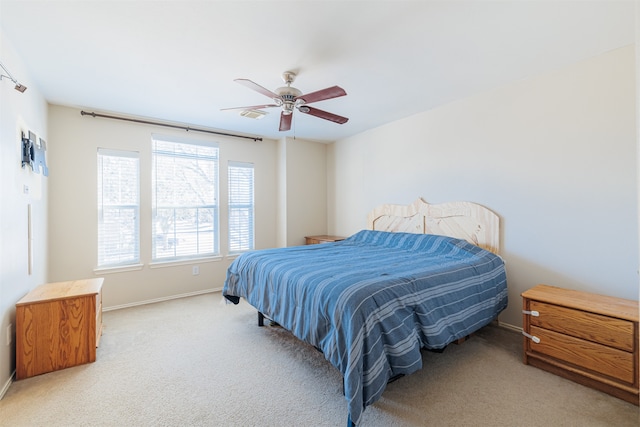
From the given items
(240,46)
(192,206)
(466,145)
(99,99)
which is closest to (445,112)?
(466,145)

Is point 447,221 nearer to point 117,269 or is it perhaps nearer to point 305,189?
point 305,189

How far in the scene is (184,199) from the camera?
4.19 metres

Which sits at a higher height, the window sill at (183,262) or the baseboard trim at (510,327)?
the window sill at (183,262)

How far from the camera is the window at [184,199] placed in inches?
157

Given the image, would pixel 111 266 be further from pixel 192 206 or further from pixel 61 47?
pixel 61 47

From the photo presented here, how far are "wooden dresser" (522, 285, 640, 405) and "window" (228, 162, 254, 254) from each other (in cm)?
391

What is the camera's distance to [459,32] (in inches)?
79.8

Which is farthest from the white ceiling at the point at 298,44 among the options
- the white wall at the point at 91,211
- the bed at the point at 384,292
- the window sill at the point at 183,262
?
the window sill at the point at 183,262

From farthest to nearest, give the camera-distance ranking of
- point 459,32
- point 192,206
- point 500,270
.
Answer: point 192,206 < point 500,270 < point 459,32

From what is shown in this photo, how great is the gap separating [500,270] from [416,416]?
1.70m

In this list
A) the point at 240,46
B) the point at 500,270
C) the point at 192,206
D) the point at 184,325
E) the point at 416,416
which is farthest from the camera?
the point at 192,206

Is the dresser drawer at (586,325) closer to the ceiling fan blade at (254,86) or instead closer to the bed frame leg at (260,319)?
the bed frame leg at (260,319)

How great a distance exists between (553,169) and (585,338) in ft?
4.88

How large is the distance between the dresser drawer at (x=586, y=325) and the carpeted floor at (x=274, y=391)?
370 mm
